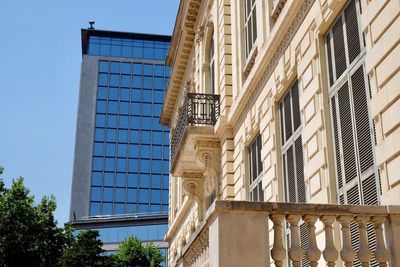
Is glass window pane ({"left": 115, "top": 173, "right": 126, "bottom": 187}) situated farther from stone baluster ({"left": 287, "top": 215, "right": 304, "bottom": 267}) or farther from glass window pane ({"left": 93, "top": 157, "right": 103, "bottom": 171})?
stone baluster ({"left": 287, "top": 215, "right": 304, "bottom": 267})

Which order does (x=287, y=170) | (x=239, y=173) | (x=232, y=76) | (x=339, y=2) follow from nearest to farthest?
1. (x=339, y=2)
2. (x=287, y=170)
3. (x=239, y=173)
4. (x=232, y=76)

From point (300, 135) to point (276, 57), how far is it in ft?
7.64

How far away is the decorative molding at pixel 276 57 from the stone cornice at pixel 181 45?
8385mm

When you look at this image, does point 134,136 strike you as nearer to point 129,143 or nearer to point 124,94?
point 129,143

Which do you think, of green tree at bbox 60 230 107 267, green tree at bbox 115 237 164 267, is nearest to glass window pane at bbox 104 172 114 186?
green tree at bbox 115 237 164 267

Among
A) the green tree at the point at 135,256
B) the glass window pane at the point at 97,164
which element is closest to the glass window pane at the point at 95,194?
the glass window pane at the point at 97,164

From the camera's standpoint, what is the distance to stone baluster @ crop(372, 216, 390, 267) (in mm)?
7051

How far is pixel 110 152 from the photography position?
101000 mm

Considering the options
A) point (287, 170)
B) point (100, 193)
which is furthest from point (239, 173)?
point (100, 193)

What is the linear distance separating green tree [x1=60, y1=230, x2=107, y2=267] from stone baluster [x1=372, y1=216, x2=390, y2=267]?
33.2 meters

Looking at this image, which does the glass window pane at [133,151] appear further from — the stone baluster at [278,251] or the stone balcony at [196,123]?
the stone baluster at [278,251]

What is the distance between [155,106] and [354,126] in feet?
315

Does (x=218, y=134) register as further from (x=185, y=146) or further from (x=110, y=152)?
(x=110, y=152)

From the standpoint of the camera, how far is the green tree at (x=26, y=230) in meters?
35.6
